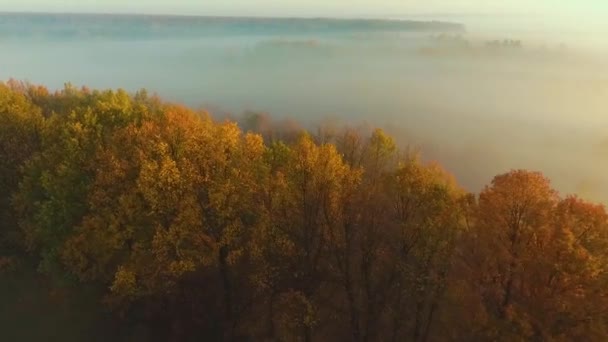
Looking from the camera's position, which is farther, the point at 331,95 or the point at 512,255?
the point at 331,95

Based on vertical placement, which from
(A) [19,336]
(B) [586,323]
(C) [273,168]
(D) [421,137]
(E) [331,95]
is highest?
(E) [331,95]

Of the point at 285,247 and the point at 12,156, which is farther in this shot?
the point at 12,156

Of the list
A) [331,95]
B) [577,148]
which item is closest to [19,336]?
[577,148]

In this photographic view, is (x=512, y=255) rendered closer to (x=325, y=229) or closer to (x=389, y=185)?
(x=389, y=185)

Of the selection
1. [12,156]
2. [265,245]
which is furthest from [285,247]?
[12,156]

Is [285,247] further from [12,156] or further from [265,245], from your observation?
[12,156]

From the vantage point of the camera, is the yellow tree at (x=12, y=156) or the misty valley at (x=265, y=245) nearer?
the misty valley at (x=265, y=245)

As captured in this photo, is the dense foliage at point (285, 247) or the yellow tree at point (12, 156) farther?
the yellow tree at point (12, 156)

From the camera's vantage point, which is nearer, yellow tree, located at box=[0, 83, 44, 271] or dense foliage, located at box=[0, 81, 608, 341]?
dense foliage, located at box=[0, 81, 608, 341]
